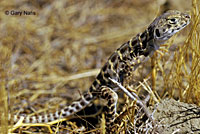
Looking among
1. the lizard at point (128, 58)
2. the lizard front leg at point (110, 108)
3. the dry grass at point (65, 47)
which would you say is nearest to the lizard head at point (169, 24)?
the lizard at point (128, 58)

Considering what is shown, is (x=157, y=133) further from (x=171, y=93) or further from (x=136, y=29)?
(x=136, y=29)

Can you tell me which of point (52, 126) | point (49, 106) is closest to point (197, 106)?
point (52, 126)

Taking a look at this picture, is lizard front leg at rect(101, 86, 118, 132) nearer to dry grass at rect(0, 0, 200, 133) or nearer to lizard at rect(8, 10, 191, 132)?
lizard at rect(8, 10, 191, 132)

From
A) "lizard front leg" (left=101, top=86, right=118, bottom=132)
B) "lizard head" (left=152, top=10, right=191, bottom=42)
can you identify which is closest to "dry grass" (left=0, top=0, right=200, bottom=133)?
"lizard head" (left=152, top=10, right=191, bottom=42)

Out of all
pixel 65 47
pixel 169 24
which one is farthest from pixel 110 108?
pixel 65 47

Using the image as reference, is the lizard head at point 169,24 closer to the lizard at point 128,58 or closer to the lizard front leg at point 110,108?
the lizard at point 128,58

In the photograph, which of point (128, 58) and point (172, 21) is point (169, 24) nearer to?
point (172, 21)
